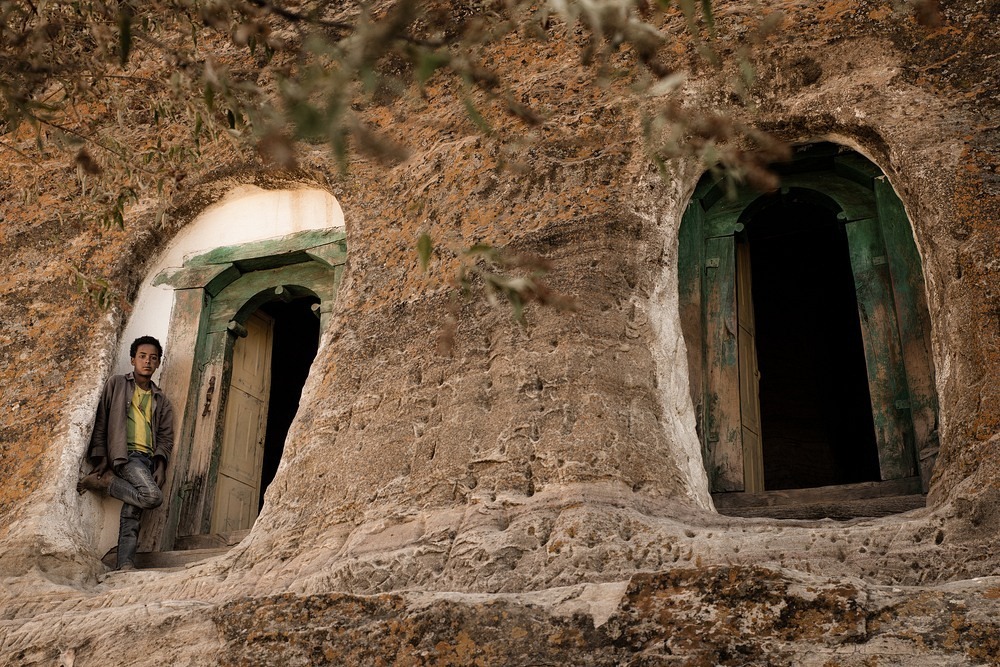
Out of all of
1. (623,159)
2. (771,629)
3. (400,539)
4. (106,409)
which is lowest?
(771,629)

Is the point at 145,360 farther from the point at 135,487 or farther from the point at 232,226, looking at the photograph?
the point at 232,226

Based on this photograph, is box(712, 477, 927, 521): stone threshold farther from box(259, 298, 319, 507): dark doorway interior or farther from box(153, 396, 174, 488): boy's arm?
box(259, 298, 319, 507): dark doorway interior

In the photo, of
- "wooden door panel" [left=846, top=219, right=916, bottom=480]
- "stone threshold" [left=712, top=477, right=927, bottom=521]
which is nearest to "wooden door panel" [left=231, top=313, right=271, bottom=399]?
"stone threshold" [left=712, top=477, right=927, bottom=521]

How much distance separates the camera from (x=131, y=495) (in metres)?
6.36

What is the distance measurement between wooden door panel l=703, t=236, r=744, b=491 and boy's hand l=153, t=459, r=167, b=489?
2.79 metres

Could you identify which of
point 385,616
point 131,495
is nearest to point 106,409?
point 131,495

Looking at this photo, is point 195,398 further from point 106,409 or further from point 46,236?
point 46,236

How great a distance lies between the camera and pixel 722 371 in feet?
19.3

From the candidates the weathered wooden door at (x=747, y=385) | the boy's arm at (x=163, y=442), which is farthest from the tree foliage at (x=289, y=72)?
the boy's arm at (x=163, y=442)

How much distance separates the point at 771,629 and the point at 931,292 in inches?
72.9

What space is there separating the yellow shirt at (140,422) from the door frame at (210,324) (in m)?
0.18

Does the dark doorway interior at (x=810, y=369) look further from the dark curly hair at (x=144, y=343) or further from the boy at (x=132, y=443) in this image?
the boy at (x=132, y=443)

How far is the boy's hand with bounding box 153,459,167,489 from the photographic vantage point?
6.56 metres

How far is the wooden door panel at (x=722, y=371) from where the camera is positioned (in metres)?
5.65
